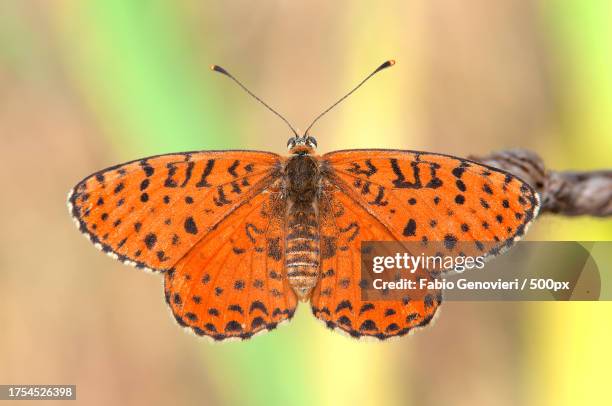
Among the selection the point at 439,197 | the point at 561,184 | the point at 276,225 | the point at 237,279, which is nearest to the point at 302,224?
the point at 276,225

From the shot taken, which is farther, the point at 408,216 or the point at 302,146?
the point at 302,146

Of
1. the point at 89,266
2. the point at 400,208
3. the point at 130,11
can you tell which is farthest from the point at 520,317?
the point at 130,11

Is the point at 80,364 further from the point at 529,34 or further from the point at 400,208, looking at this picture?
the point at 529,34

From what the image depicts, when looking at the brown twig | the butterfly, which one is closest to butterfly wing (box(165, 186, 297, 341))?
the butterfly

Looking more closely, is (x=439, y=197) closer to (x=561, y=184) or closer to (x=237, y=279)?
(x=561, y=184)

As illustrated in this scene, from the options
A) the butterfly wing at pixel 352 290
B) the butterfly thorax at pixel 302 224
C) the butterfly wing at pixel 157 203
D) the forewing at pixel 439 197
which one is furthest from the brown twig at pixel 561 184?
the butterfly wing at pixel 157 203
